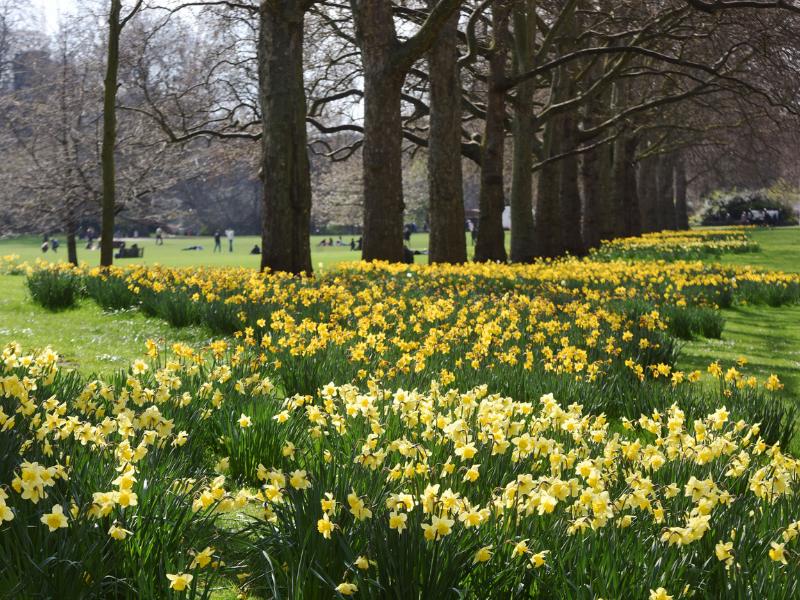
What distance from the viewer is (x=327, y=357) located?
541 cm

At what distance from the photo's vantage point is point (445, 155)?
15.2m

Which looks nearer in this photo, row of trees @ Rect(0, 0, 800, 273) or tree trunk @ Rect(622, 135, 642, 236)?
row of trees @ Rect(0, 0, 800, 273)

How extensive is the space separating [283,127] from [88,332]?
13.4 ft

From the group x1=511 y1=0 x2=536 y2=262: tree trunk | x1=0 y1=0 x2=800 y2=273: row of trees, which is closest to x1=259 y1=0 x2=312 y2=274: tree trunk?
x1=0 y1=0 x2=800 y2=273: row of trees

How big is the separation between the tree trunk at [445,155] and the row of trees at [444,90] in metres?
0.03

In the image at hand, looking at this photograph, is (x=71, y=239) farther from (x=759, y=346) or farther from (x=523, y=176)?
(x=759, y=346)

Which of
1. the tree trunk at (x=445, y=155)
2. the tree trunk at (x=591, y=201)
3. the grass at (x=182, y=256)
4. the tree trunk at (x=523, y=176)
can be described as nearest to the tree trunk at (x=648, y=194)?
the grass at (x=182, y=256)

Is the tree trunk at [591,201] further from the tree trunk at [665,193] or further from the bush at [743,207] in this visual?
the bush at [743,207]

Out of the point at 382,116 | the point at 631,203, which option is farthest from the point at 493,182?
the point at 631,203

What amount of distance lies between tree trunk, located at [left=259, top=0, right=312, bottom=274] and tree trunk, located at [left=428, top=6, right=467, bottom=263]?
3.85 m

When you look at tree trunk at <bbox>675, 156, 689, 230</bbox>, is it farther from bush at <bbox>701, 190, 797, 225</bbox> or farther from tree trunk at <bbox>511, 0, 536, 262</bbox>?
tree trunk at <bbox>511, 0, 536, 262</bbox>

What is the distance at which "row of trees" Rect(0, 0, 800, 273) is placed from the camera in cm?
1190

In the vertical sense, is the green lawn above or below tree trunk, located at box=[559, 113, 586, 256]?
below

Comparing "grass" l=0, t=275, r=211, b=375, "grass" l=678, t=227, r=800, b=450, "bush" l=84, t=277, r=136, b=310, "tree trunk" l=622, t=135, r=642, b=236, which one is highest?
"tree trunk" l=622, t=135, r=642, b=236
